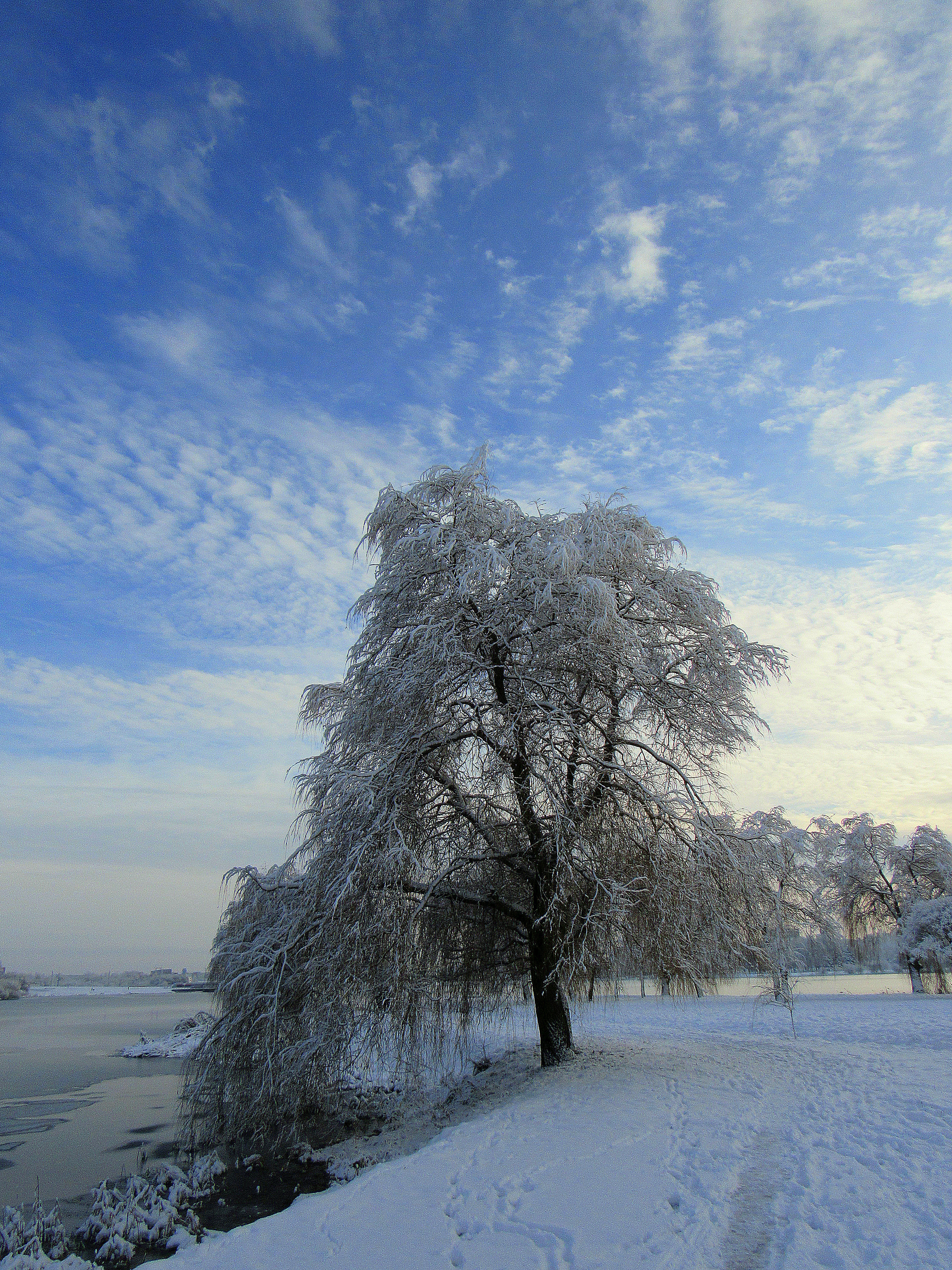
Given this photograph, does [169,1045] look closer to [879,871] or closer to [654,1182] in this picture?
[654,1182]

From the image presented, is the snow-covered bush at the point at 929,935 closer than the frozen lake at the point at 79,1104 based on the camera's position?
No

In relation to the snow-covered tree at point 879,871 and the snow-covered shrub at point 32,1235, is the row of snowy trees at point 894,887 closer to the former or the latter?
the snow-covered tree at point 879,871

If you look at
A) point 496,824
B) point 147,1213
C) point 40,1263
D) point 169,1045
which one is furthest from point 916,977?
point 40,1263

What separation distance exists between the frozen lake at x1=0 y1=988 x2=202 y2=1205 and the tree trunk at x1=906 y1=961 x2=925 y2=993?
78.5 ft

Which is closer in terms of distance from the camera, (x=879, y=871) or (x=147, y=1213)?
(x=147, y=1213)

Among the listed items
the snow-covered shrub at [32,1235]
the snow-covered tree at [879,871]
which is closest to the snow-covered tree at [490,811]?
the snow-covered shrub at [32,1235]

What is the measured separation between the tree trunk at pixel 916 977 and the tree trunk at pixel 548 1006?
1990 cm

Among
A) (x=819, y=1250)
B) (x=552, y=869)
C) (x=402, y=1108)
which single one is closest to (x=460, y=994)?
(x=402, y=1108)

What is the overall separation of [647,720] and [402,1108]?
6.95m

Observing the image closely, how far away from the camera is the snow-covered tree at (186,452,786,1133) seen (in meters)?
8.09

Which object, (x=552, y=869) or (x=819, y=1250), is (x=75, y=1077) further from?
(x=819, y=1250)

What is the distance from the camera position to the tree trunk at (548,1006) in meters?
9.53

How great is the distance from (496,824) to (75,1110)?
→ 1105cm

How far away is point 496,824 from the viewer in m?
9.58
